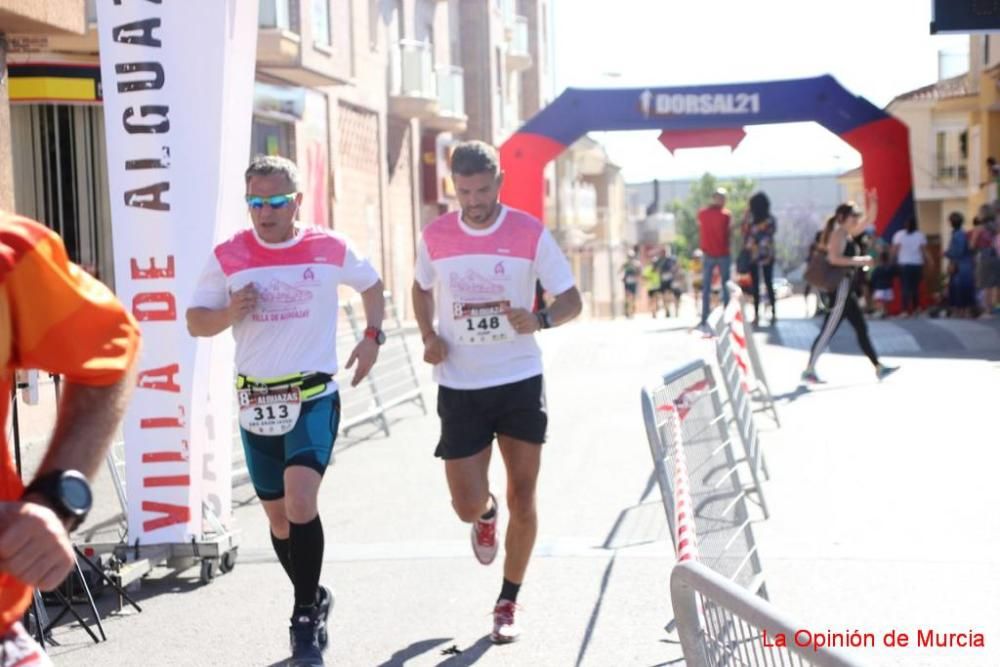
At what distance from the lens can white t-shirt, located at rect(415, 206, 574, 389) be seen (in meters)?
6.70

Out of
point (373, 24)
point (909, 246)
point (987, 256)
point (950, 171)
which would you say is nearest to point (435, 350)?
point (987, 256)

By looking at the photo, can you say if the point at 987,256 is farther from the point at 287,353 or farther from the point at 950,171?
the point at 950,171

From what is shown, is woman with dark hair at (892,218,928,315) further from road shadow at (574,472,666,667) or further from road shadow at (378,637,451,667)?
road shadow at (378,637,451,667)

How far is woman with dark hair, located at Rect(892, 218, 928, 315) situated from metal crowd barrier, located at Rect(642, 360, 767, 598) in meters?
18.2

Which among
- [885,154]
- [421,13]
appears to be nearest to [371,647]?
[885,154]

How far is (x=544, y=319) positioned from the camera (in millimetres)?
6707

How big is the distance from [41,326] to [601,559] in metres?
5.62

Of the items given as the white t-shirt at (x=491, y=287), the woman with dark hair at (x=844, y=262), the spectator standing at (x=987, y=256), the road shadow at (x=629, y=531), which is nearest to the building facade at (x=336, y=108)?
the road shadow at (x=629, y=531)

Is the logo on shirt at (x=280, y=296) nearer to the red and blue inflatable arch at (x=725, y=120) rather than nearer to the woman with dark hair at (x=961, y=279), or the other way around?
the red and blue inflatable arch at (x=725, y=120)

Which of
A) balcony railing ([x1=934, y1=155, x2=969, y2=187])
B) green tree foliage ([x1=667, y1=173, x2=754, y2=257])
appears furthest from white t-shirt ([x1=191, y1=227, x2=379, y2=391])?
green tree foliage ([x1=667, y1=173, x2=754, y2=257])

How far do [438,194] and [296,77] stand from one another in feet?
44.6

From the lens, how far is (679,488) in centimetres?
478

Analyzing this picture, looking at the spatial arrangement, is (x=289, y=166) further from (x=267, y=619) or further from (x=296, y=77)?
(x=296, y=77)

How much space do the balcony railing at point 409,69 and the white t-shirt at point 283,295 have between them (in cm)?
2967
